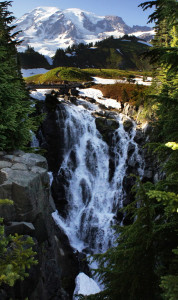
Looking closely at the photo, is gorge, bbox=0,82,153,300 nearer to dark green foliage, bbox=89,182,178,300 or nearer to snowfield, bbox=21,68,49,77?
dark green foliage, bbox=89,182,178,300

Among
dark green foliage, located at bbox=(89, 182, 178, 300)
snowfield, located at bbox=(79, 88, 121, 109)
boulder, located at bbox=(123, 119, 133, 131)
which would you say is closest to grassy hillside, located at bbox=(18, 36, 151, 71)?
snowfield, located at bbox=(79, 88, 121, 109)

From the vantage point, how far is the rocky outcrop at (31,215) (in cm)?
686

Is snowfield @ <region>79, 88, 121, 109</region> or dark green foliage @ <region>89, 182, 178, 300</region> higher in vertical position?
snowfield @ <region>79, 88, 121, 109</region>

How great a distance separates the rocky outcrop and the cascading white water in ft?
32.6

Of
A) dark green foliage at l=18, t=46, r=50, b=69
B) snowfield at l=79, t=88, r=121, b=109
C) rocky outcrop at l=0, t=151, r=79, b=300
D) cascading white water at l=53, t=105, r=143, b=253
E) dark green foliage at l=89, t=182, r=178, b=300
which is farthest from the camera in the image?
dark green foliage at l=18, t=46, r=50, b=69

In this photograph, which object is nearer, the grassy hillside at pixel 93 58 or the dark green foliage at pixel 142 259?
the dark green foliage at pixel 142 259

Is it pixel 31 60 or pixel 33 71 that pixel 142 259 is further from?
pixel 31 60

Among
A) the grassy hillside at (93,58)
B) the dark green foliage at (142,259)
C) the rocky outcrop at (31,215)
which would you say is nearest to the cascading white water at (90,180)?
the rocky outcrop at (31,215)

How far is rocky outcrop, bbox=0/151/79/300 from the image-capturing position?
22.5ft

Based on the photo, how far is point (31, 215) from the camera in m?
7.53

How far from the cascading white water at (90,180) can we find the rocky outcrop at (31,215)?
9926mm

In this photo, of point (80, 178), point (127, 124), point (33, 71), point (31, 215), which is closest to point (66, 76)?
point (33, 71)

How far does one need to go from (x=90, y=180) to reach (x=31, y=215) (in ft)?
53.0

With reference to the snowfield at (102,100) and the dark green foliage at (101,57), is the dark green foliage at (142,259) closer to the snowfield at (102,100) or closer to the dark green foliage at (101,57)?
the snowfield at (102,100)
